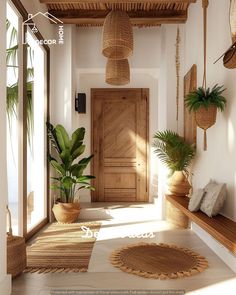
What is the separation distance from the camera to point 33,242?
12.8 feet

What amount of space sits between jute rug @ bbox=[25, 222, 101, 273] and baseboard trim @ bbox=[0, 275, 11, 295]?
0.46 m

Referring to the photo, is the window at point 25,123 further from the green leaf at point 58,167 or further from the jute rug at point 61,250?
the jute rug at point 61,250

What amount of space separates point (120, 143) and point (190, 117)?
8.01 feet

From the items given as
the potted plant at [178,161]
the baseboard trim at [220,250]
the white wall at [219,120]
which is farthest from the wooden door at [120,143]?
the baseboard trim at [220,250]

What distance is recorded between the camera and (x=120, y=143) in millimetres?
6902

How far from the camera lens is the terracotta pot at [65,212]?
4914 millimetres

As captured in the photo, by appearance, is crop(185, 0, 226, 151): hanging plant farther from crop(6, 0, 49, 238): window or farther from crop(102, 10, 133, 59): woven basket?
crop(6, 0, 49, 238): window

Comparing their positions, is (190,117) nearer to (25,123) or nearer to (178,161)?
(178,161)

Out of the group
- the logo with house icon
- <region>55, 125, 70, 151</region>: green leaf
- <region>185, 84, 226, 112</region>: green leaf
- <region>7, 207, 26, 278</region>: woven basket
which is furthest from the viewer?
<region>55, 125, 70, 151</region>: green leaf

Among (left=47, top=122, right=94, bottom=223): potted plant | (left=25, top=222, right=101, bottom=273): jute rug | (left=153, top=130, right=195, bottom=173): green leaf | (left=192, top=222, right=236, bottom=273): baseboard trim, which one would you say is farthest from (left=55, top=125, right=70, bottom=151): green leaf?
(left=192, top=222, right=236, bottom=273): baseboard trim

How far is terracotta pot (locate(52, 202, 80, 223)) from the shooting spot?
16.1ft

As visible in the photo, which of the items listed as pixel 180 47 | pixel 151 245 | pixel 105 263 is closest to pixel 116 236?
pixel 151 245

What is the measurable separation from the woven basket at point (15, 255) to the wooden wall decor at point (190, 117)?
2865 mm

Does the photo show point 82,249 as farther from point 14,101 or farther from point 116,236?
point 14,101
